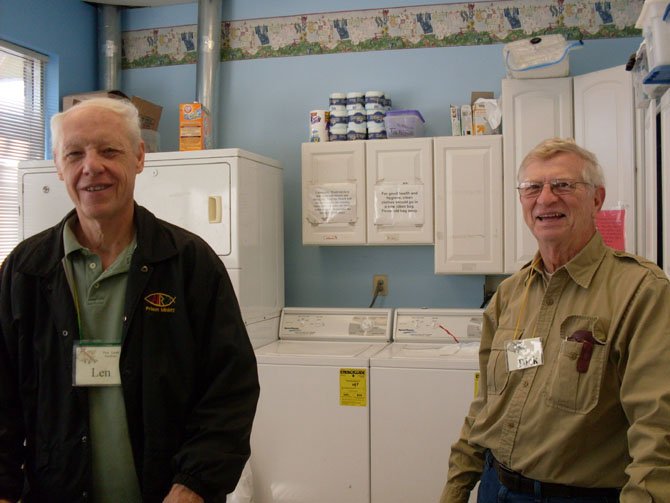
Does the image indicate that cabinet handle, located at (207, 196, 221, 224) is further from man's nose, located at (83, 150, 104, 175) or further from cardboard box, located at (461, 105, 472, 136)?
man's nose, located at (83, 150, 104, 175)

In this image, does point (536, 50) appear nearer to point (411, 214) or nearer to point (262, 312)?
point (411, 214)

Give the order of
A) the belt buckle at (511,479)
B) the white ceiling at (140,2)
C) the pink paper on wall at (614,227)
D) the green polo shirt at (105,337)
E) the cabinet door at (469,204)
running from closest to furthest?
1. the green polo shirt at (105,337)
2. the belt buckle at (511,479)
3. the pink paper on wall at (614,227)
4. the cabinet door at (469,204)
5. the white ceiling at (140,2)

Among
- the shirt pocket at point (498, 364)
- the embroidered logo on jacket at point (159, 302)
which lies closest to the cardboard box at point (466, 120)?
the shirt pocket at point (498, 364)

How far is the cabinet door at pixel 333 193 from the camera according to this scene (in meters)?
3.51

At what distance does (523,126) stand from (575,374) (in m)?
2.05

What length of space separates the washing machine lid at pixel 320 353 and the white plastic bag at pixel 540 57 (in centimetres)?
157

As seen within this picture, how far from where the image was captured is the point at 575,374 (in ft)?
4.75

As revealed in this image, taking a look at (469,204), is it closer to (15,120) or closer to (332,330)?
(332,330)

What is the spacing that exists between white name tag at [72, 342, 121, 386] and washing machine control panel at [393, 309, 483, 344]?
7.45ft

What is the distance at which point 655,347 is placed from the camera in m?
1.33

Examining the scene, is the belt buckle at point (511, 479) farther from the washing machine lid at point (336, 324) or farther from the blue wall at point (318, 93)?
the blue wall at point (318, 93)

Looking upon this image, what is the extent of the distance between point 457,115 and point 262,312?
149 centimetres

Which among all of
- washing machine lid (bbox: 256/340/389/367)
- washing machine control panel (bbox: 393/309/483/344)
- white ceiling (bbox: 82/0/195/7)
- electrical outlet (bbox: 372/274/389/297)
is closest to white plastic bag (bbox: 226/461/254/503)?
washing machine lid (bbox: 256/340/389/367)

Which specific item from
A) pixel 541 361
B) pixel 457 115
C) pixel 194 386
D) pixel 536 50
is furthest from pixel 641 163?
pixel 194 386
